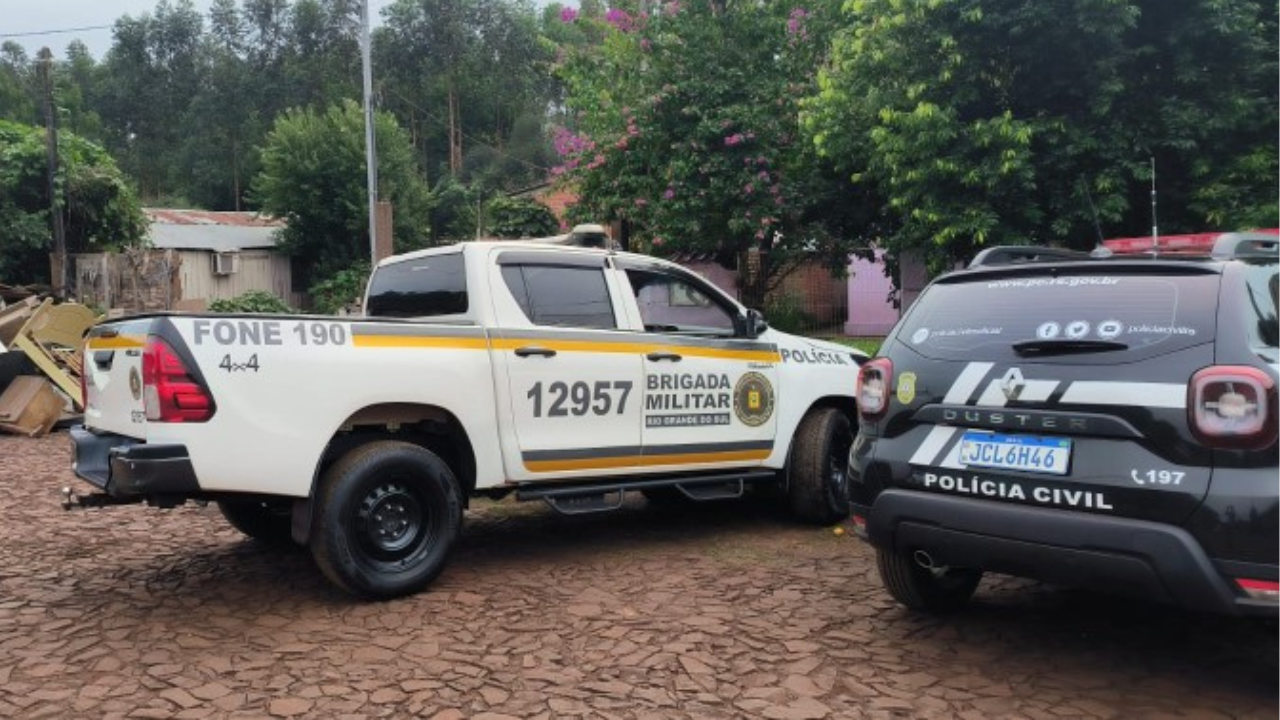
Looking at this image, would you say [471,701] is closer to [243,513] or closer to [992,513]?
[992,513]

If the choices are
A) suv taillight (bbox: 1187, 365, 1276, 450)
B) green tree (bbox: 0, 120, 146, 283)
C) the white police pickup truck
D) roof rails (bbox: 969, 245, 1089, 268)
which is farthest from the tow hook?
green tree (bbox: 0, 120, 146, 283)

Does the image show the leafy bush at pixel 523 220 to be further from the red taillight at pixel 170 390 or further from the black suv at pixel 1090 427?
the black suv at pixel 1090 427

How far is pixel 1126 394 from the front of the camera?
352 centimetres

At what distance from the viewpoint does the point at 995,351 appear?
396 centimetres

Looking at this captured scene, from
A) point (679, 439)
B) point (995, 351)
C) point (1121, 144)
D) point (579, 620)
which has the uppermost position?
point (1121, 144)

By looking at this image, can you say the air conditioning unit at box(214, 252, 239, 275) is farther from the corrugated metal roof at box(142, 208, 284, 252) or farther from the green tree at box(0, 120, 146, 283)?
the green tree at box(0, 120, 146, 283)

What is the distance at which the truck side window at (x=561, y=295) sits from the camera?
18.3ft

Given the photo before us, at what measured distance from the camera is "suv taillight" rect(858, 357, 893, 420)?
4281 mm

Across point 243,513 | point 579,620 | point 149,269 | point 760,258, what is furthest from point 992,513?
point 149,269

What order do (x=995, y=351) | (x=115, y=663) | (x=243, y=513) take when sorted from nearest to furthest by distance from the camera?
(x=995, y=351) → (x=115, y=663) → (x=243, y=513)

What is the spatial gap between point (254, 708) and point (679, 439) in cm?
289

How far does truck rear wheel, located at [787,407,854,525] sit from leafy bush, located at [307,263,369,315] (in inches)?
1011

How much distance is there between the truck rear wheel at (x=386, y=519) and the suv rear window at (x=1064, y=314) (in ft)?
7.83

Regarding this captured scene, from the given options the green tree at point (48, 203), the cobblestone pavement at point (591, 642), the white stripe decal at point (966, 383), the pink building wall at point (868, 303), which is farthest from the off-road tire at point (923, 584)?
the green tree at point (48, 203)
